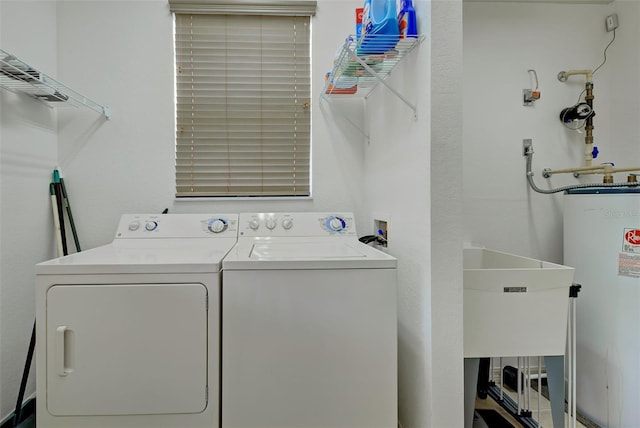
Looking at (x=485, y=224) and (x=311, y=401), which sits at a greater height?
(x=485, y=224)

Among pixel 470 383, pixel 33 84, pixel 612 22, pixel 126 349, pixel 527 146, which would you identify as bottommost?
pixel 470 383

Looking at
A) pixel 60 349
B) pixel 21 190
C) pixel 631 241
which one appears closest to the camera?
pixel 60 349

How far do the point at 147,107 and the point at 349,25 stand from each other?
1421mm

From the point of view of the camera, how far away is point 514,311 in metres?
1.33

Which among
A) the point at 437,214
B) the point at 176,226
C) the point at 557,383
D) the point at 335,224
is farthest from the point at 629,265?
the point at 176,226

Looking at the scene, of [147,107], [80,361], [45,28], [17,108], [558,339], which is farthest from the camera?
[147,107]

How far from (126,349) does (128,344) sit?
0.02 metres

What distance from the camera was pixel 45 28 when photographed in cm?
183

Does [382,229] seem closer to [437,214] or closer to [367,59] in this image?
[437,214]

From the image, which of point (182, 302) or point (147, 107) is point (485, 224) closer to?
point (182, 302)

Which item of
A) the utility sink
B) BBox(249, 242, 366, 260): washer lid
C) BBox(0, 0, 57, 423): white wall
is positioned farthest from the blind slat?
the utility sink

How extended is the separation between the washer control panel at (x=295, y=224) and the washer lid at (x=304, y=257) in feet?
0.63

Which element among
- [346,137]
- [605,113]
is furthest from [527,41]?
[346,137]

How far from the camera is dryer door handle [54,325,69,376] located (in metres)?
1.13
